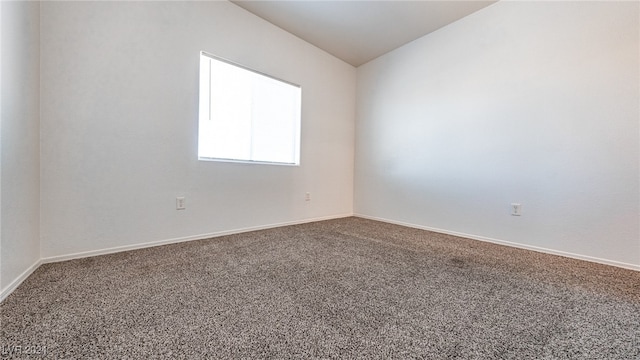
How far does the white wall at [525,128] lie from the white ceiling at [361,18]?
0.20 metres

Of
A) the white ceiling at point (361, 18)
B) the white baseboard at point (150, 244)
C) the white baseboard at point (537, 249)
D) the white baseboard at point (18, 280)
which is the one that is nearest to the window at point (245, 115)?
the white ceiling at point (361, 18)

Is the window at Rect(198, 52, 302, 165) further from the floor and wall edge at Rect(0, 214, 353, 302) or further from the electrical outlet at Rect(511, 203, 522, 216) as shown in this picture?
the electrical outlet at Rect(511, 203, 522, 216)

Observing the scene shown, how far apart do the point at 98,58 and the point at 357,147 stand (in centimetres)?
317

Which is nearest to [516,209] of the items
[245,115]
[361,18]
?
[361,18]

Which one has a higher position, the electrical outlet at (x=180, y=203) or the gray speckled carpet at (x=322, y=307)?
the electrical outlet at (x=180, y=203)

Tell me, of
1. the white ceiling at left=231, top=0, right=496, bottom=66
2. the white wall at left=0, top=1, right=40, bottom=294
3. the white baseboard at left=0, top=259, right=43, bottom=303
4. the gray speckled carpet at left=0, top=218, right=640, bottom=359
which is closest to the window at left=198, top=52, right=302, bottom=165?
the white ceiling at left=231, top=0, right=496, bottom=66

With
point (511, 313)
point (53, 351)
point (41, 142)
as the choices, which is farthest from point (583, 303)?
point (41, 142)

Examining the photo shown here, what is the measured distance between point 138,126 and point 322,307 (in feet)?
6.83

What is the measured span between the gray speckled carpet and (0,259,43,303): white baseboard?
38mm

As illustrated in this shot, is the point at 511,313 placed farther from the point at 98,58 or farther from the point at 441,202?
the point at 98,58

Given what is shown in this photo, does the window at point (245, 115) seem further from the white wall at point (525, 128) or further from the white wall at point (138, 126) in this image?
the white wall at point (525, 128)

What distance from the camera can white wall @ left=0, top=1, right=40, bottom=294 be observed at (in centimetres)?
127

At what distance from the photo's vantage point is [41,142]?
1.68m

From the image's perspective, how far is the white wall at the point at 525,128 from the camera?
6.19ft
